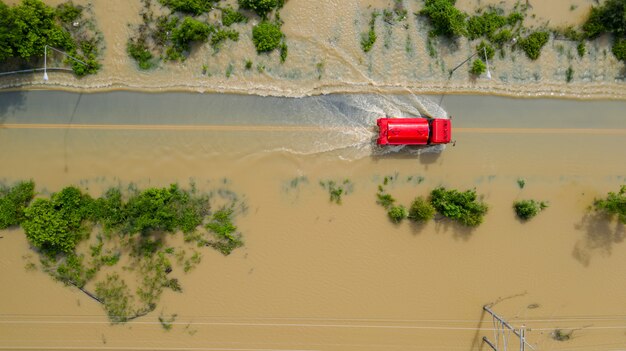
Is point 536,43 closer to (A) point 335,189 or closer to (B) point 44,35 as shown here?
(A) point 335,189

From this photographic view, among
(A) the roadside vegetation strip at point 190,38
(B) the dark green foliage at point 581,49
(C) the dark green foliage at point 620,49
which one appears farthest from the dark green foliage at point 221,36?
(C) the dark green foliage at point 620,49

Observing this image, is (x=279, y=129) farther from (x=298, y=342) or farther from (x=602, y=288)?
(x=602, y=288)

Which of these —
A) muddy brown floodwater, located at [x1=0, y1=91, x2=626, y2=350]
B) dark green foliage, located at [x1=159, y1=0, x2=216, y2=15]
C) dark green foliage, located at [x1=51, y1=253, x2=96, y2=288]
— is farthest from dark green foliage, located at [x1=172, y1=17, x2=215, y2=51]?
dark green foliage, located at [x1=51, y1=253, x2=96, y2=288]

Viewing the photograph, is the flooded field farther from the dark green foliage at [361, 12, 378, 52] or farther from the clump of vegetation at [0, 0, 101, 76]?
the clump of vegetation at [0, 0, 101, 76]

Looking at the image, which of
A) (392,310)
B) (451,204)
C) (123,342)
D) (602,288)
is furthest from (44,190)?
(602,288)

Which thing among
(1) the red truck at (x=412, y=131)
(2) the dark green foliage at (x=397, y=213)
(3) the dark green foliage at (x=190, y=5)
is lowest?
(2) the dark green foliage at (x=397, y=213)

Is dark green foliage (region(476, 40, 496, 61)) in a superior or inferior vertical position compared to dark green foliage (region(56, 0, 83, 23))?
inferior

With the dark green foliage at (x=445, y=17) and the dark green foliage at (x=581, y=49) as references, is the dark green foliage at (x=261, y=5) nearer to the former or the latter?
the dark green foliage at (x=445, y=17)
